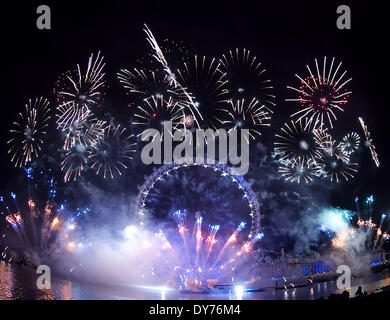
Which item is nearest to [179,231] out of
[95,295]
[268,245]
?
[268,245]

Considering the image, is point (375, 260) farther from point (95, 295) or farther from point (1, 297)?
point (1, 297)

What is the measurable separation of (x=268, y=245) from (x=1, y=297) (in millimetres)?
25986

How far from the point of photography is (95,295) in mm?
19844

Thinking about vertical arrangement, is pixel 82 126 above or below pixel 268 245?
above

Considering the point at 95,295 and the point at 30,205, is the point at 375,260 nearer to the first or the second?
the point at 95,295

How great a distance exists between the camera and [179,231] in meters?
31.6

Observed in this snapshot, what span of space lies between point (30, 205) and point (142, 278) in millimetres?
11265

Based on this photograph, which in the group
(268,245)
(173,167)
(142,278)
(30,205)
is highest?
(173,167)

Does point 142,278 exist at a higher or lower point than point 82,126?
lower
